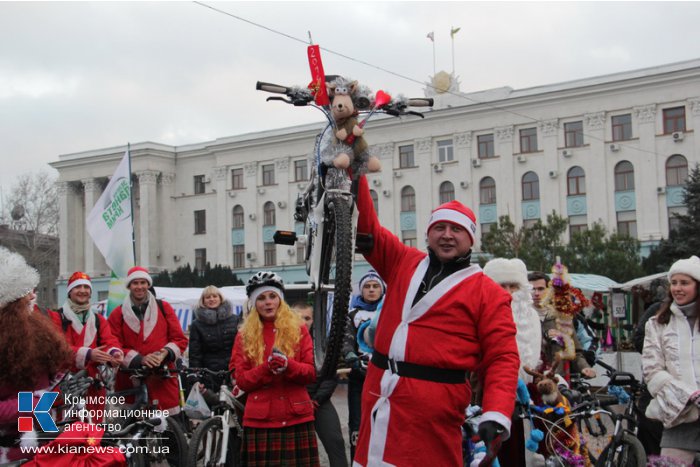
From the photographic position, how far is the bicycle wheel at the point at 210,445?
22.3 feet

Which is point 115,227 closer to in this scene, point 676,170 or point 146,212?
point 676,170

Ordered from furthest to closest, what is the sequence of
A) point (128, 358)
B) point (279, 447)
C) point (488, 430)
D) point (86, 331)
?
point (128, 358), point (86, 331), point (279, 447), point (488, 430)

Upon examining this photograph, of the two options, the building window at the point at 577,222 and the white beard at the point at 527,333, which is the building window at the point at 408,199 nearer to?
the building window at the point at 577,222

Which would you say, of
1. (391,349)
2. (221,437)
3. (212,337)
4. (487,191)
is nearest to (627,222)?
(487,191)

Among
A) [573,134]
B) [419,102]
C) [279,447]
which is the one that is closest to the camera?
[419,102]

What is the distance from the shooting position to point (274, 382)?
251 inches

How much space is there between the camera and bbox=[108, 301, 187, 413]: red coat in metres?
8.02

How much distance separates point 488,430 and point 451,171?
170 ft

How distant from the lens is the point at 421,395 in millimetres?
4168

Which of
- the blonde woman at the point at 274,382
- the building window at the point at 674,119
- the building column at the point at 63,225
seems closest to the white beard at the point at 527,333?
the blonde woman at the point at 274,382

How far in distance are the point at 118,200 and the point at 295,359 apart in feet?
21.1

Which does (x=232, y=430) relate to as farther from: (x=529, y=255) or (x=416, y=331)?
(x=529, y=255)

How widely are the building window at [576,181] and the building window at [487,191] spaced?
4857 millimetres

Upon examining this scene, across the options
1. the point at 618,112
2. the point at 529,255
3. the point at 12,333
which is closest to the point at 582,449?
the point at 12,333
